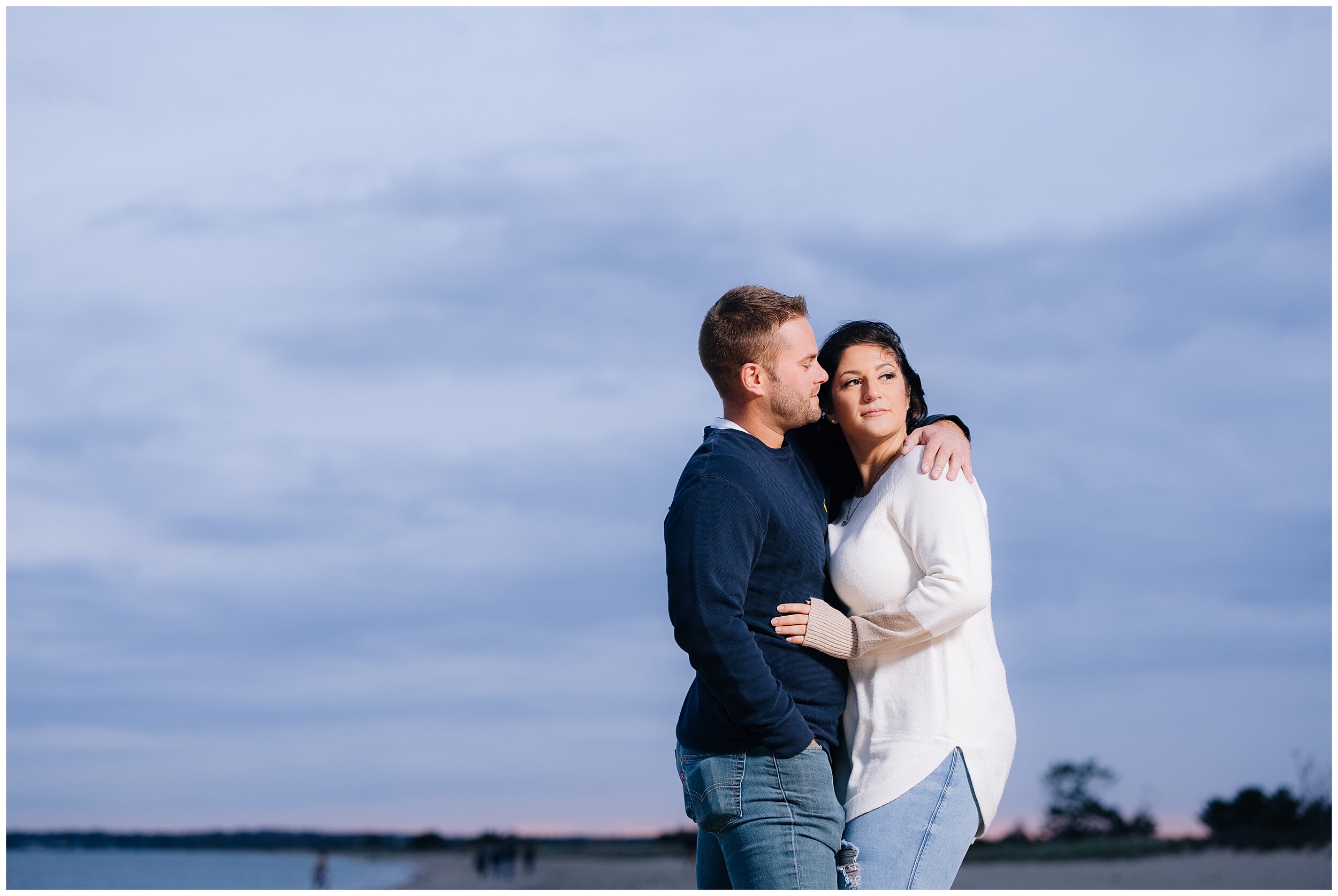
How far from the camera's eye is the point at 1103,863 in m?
31.9

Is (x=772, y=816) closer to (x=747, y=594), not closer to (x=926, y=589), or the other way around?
(x=747, y=594)

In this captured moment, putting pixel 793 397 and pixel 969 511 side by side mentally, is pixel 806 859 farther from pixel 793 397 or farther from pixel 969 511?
pixel 793 397

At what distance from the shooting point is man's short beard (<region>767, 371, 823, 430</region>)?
3816 millimetres

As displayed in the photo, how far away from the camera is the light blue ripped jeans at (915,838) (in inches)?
136

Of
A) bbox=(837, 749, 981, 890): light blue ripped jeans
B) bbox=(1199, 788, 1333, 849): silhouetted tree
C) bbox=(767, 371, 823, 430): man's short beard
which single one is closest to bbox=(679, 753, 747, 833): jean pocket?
bbox=(837, 749, 981, 890): light blue ripped jeans

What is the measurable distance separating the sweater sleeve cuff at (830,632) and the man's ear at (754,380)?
0.67 metres

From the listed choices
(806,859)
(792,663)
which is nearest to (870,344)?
(792,663)

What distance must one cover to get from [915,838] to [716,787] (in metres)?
0.58

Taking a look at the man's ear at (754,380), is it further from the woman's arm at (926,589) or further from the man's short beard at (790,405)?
the woman's arm at (926,589)

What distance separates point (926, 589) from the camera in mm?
3557

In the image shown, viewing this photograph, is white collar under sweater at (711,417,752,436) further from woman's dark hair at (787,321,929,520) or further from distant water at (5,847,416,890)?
distant water at (5,847,416,890)

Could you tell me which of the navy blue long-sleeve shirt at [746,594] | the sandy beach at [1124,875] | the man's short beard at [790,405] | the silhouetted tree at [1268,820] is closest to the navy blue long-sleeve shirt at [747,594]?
the navy blue long-sleeve shirt at [746,594]

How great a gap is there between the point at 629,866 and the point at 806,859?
135 ft

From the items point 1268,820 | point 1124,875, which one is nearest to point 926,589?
point 1124,875
